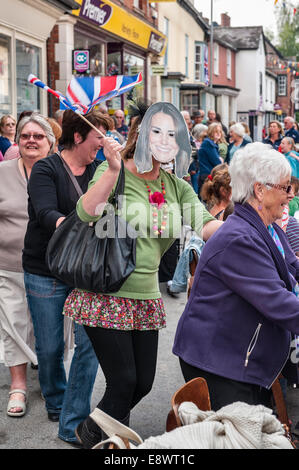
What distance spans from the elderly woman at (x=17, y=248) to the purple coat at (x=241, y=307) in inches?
69.2

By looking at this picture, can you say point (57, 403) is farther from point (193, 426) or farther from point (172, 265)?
point (193, 426)

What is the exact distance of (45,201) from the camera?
3689 mm

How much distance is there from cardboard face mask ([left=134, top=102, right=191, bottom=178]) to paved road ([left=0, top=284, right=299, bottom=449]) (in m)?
1.74

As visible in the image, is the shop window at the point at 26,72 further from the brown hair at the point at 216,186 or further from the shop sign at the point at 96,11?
the brown hair at the point at 216,186

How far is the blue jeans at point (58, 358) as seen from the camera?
3.72 m

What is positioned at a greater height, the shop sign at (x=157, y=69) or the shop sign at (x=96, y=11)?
the shop sign at (x=96, y=11)

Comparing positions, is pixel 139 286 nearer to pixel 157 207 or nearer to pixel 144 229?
pixel 144 229

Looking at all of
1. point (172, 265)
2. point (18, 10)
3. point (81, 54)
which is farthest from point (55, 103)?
point (172, 265)

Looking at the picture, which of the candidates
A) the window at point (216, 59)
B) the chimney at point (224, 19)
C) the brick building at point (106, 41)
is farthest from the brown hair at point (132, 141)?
the chimney at point (224, 19)

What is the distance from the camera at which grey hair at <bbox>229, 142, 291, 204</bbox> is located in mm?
2994

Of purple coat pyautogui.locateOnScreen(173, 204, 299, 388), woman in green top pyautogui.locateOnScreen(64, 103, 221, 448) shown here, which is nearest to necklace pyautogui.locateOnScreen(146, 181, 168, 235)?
woman in green top pyautogui.locateOnScreen(64, 103, 221, 448)

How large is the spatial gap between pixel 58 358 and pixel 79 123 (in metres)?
1.42

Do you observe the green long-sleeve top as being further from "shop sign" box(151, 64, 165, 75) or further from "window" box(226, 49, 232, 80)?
"window" box(226, 49, 232, 80)

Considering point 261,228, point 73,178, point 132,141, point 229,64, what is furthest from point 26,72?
point 229,64
